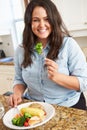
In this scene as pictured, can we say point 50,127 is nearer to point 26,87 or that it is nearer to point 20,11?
point 26,87

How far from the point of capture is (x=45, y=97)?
1341 mm

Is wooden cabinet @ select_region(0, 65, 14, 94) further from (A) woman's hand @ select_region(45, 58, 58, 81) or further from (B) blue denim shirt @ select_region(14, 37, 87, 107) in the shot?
(A) woman's hand @ select_region(45, 58, 58, 81)

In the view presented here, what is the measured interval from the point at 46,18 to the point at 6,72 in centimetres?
180

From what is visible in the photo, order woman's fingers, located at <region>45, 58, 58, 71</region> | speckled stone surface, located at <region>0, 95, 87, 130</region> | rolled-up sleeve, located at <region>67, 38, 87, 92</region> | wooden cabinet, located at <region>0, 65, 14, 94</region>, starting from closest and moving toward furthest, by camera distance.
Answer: speckled stone surface, located at <region>0, 95, 87, 130</region>, woman's fingers, located at <region>45, 58, 58, 71</region>, rolled-up sleeve, located at <region>67, 38, 87, 92</region>, wooden cabinet, located at <region>0, 65, 14, 94</region>

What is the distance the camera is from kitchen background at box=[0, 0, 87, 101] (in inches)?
93.7

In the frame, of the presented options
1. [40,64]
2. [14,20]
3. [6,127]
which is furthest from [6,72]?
[6,127]

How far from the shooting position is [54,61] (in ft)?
4.28

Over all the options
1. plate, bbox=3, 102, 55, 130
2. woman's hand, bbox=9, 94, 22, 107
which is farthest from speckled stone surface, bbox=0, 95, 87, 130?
woman's hand, bbox=9, 94, 22, 107

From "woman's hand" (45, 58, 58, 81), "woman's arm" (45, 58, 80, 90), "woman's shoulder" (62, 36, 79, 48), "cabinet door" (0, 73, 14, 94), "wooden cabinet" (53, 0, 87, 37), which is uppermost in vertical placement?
"wooden cabinet" (53, 0, 87, 37)

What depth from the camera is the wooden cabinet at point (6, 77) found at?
2902 millimetres

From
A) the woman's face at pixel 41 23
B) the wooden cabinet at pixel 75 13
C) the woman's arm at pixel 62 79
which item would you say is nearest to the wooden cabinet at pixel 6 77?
the wooden cabinet at pixel 75 13

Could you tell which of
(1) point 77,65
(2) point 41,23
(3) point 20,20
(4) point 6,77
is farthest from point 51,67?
(3) point 20,20

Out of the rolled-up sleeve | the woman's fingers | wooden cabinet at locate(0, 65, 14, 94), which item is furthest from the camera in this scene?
wooden cabinet at locate(0, 65, 14, 94)

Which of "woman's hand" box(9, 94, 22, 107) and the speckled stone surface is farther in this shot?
"woman's hand" box(9, 94, 22, 107)
